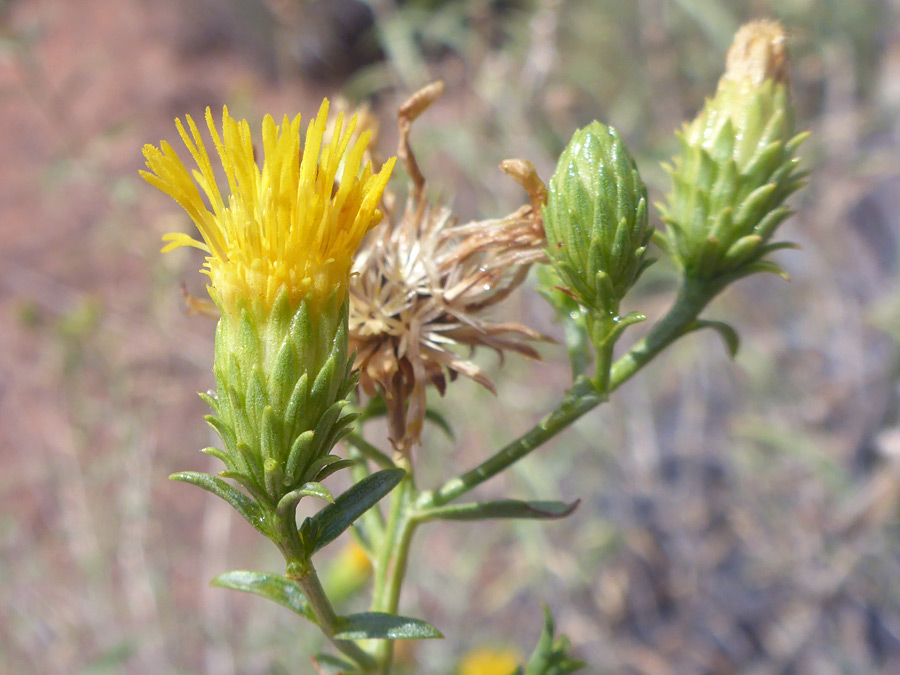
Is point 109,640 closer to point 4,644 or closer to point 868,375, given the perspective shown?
point 4,644

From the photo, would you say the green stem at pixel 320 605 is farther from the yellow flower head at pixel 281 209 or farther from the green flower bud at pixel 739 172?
the green flower bud at pixel 739 172

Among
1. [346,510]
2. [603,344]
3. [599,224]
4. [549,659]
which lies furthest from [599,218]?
[549,659]

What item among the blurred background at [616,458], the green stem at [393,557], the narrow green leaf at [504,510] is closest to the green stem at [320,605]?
the green stem at [393,557]

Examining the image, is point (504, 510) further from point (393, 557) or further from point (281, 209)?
point (281, 209)

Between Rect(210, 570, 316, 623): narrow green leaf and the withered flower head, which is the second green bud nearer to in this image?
the withered flower head

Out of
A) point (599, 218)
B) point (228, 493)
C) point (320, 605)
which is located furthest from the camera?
point (599, 218)

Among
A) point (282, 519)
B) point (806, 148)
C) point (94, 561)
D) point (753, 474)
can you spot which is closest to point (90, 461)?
point (94, 561)
